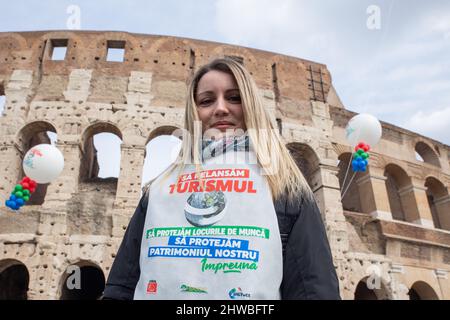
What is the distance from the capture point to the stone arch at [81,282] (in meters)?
8.06

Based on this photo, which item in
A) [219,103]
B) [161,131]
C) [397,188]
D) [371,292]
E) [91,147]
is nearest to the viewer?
[219,103]

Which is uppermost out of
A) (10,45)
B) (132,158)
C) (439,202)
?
(10,45)

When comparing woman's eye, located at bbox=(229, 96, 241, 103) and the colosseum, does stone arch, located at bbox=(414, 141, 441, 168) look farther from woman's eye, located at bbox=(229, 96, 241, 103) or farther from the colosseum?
woman's eye, located at bbox=(229, 96, 241, 103)

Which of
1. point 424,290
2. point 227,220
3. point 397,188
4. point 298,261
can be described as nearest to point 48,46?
point 227,220

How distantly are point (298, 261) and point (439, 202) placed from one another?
1418 cm

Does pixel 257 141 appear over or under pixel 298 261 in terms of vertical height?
over

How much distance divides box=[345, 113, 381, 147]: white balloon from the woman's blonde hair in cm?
508

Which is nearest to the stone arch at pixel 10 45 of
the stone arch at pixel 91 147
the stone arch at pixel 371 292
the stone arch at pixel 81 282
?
the stone arch at pixel 91 147

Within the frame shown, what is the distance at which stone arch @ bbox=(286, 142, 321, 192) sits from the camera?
411 inches

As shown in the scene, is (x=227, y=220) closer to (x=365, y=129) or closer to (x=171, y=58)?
(x=365, y=129)

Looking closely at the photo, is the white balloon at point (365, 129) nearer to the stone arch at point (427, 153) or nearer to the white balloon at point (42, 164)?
the white balloon at point (42, 164)

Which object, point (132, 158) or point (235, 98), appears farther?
point (132, 158)

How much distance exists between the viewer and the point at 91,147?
1227 centimetres

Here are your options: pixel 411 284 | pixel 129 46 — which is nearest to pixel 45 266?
pixel 129 46
